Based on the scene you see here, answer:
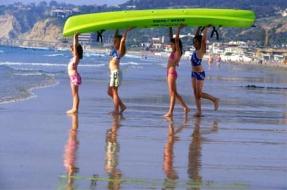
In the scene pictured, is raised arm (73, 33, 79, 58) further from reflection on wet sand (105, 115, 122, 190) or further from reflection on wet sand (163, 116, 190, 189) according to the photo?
reflection on wet sand (163, 116, 190, 189)

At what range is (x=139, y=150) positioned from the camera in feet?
29.9

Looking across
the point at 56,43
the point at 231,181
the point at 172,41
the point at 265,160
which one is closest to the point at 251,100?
the point at 172,41

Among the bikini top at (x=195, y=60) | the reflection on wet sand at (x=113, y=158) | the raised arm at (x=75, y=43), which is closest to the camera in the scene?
the reflection on wet sand at (x=113, y=158)

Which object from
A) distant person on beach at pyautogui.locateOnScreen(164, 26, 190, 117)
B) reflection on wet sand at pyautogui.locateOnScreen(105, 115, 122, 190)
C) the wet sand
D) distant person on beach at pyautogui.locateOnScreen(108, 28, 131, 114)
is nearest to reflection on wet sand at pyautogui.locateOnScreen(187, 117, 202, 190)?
the wet sand

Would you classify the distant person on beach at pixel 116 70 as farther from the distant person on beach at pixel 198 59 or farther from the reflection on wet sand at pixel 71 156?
the reflection on wet sand at pixel 71 156

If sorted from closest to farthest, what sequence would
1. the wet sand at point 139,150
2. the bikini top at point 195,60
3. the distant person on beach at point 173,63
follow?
the wet sand at point 139,150 < the distant person on beach at point 173,63 < the bikini top at point 195,60

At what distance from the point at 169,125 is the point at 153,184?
4.85m

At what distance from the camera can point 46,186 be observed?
22.5ft

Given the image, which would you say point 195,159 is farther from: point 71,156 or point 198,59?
point 198,59

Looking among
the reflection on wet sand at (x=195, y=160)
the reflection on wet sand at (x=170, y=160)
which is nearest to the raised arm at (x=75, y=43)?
the reflection on wet sand at (x=170, y=160)

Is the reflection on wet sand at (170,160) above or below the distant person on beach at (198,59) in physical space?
below

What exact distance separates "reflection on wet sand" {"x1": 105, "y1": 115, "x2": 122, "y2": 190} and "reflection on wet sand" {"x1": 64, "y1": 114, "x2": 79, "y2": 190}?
0.31m

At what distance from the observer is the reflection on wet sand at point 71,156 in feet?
23.6

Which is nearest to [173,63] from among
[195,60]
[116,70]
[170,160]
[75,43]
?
[195,60]
